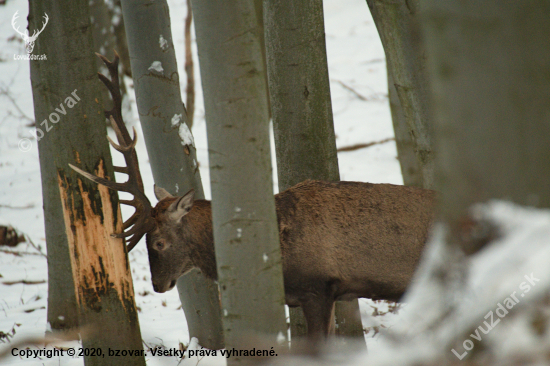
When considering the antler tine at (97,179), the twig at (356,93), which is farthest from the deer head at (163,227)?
the twig at (356,93)

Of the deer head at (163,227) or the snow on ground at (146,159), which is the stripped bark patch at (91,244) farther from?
the snow on ground at (146,159)

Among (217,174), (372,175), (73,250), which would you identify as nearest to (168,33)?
(73,250)

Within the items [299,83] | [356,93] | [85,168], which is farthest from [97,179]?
[356,93]

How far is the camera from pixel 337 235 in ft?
14.3

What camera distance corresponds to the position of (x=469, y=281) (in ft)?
4.59

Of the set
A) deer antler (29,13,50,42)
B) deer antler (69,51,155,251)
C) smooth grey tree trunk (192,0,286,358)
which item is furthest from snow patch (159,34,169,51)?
smooth grey tree trunk (192,0,286,358)

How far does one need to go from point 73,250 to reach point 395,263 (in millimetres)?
2494

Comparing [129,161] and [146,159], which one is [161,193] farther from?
[146,159]

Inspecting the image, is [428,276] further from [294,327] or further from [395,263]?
[294,327]

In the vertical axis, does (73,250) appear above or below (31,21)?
below

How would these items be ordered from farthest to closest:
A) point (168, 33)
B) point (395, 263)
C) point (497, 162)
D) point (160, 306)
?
point (160, 306) < point (168, 33) < point (395, 263) < point (497, 162)

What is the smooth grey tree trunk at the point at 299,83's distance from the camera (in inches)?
179

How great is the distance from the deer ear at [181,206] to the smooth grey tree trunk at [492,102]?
10.1ft

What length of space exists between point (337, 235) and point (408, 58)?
1570mm
